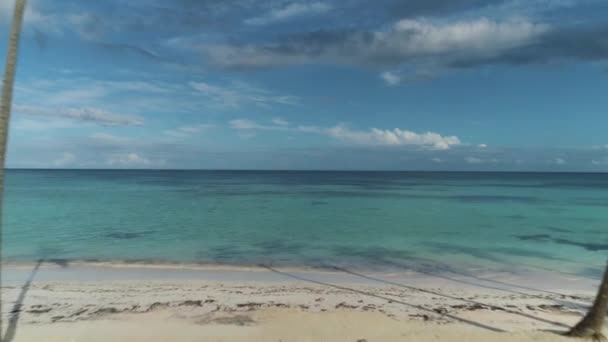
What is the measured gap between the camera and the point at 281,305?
409 inches

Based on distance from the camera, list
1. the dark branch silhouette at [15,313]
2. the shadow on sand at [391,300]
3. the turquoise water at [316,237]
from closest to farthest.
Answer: the dark branch silhouette at [15,313]
the shadow on sand at [391,300]
the turquoise water at [316,237]

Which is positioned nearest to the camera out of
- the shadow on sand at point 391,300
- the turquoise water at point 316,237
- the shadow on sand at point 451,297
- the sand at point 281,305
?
the sand at point 281,305

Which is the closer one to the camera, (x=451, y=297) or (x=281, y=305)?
(x=281, y=305)

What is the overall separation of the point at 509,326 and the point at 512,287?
13.8ft

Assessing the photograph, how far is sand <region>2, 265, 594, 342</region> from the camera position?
27.7 ft

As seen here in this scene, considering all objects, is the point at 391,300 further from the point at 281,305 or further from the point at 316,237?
the point at 316,237

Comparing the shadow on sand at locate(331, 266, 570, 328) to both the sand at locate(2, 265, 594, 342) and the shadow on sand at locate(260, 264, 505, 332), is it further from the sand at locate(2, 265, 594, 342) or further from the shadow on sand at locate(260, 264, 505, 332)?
the shadow on sand at locate(260, 264, 505, 332)

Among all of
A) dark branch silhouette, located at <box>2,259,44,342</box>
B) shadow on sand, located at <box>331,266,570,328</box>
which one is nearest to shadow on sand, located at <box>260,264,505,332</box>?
shadow on sand, located at <box>331,266,570,328</box>

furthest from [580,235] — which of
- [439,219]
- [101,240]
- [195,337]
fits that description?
[101,240]

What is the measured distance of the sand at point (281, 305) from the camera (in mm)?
8438

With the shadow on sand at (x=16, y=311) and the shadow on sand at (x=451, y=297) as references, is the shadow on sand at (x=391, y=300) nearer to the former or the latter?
the shadow on sand at (x=451, y=297)

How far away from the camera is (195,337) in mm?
8258

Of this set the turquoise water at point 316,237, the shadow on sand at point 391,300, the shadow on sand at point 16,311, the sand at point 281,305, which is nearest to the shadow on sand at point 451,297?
the sand at point 281,305

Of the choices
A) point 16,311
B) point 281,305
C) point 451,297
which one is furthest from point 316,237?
point 16,311
